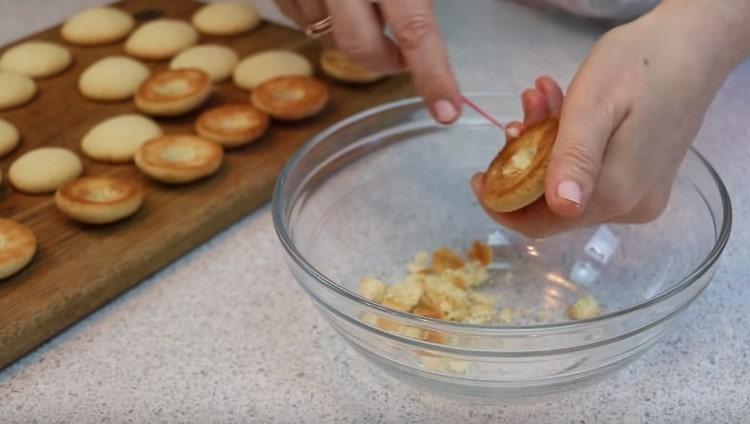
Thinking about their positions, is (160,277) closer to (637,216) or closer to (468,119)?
(468,119)

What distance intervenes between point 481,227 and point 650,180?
0.30 metres

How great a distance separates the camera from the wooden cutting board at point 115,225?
936 millimetres

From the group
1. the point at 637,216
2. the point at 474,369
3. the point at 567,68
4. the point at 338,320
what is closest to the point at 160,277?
the point at 338,320

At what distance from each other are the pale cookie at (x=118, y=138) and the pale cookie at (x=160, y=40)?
0.23m

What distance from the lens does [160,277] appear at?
1021mm

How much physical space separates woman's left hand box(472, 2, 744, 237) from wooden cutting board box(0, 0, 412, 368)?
441 millimetres

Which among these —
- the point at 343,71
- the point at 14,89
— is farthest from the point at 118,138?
A: the point at 343,71

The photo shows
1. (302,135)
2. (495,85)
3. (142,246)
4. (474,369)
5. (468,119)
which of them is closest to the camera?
(474,369)

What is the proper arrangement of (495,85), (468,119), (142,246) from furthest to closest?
(495,85)
(468,119)
(142,246)

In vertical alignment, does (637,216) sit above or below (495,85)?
above

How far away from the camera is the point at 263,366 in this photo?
2.90 ft

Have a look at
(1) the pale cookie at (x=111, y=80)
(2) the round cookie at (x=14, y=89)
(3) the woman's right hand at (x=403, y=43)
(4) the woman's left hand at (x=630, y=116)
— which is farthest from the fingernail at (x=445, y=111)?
(2) the round cookie at (x=14, y=89)

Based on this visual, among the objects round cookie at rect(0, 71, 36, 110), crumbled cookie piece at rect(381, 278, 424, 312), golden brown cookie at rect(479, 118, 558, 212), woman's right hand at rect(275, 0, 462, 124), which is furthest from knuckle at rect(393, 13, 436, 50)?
round cookie at rect(0, 71, 36, 110)

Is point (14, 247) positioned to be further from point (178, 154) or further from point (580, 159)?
point (580, 159)
